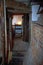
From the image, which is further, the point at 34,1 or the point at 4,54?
the point at 4,54

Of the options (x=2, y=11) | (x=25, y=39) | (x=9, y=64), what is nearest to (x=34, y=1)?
(x=2, y=11)

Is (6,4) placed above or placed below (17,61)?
above

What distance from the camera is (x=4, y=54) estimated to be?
176 inches

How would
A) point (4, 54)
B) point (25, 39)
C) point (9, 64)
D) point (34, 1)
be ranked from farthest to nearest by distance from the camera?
point (25, 39)
point (9, 64)
point (4, 54)
point (34, 1)

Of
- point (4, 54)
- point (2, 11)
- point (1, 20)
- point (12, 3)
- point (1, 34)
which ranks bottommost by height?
point (4, 54)

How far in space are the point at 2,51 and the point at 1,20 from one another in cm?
94

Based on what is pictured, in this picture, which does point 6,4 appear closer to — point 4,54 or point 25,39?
point 4,54

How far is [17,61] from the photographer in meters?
5.11

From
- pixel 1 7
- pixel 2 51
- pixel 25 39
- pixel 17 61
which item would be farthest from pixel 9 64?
pixel 25 39

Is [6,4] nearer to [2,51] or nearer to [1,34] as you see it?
[1,34]

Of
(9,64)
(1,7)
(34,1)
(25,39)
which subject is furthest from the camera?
(25,39)

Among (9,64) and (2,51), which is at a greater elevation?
(2,51)

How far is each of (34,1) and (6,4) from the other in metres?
2.42

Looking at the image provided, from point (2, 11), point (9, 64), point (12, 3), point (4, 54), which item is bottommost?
point (9, 64)
